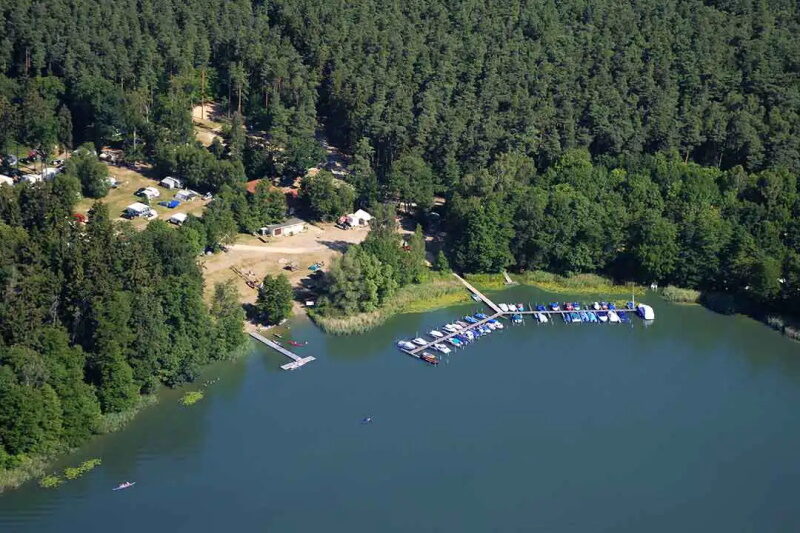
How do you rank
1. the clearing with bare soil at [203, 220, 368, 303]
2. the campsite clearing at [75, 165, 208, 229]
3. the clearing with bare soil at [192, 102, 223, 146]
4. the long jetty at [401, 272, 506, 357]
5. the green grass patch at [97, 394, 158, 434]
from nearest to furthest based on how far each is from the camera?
1. the green grass patch at [97, 394, 158, 434]
2. the long jetty at [401, 272, 506, 357]
3. the clearing with bare soil at [203, 220, 368, 303]
4. the campsite clearing at [75, 165, 208, 229]
5. the clearing with bare soil at [192, 102, 223, 146]

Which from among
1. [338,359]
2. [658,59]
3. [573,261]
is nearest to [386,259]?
[338,359]

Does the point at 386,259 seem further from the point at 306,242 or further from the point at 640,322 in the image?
the point at 640,322

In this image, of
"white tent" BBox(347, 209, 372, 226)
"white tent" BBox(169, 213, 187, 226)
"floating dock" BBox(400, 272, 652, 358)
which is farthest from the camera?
"white tent" BBox(347, 209, 372, 226)

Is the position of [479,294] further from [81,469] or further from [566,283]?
[81,469]

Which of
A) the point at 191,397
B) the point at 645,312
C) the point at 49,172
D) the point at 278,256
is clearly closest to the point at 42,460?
the point at 191,397

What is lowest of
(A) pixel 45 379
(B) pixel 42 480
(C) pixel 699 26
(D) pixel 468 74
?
(B) pixel 42 480

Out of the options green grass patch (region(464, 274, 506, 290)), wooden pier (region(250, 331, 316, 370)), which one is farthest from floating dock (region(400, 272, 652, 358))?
wooden pier (region(250, 331, 316, 370))

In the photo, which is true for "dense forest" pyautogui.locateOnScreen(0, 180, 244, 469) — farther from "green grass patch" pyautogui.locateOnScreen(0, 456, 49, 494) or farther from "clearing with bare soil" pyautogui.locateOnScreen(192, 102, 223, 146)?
"clearing with bare soil" pyautogui.locateOnScreen(192, 102, 223, 146)
